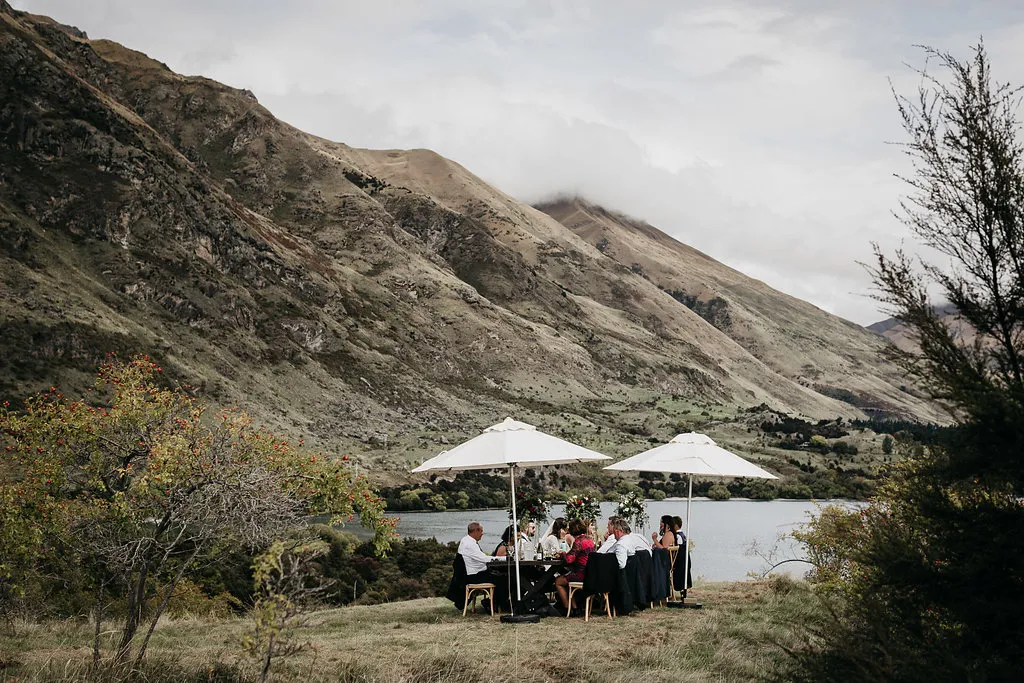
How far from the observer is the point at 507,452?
14.8 meters

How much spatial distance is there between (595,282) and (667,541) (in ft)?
581

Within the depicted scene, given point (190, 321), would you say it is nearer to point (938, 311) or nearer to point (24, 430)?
point (24, 430)

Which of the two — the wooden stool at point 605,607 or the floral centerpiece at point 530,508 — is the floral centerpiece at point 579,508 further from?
the wooden stool at point 605,607

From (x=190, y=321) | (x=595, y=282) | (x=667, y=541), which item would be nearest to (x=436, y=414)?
(x=190, y=321)

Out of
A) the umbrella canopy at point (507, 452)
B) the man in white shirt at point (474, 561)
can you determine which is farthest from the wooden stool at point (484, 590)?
the umbrella canopy at point (507, 452)

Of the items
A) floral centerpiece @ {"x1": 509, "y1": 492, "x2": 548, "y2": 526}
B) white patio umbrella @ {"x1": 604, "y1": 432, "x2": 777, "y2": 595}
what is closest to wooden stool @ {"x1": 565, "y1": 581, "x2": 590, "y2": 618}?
floral centerpiece @ {"x1": 509, "y1": 492, "x2": 548, "y2": 526}

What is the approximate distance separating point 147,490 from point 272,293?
319 ft

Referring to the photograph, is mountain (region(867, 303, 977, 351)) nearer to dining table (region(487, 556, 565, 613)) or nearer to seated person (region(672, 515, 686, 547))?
dining table (region(487, 556, 565, 613))

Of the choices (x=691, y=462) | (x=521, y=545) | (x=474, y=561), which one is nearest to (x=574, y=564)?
(x=521, y=545)

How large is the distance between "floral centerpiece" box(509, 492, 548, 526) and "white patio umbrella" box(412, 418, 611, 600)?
→ 6.53 feet

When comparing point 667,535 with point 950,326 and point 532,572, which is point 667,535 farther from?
point 950,326

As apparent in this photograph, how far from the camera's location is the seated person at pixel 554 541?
55.6 ft

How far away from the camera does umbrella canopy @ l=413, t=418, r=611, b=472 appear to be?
14.7 m

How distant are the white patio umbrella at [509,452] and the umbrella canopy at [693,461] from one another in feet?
5.89
